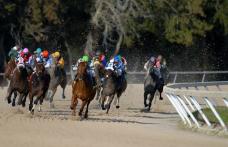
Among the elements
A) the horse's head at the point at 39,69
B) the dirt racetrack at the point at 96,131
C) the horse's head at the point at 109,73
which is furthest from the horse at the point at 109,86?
the horse's head at the point at 39,69

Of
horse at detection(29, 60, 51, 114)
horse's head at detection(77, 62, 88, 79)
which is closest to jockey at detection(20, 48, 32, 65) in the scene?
horse at detection(29, 60, 51, 114)

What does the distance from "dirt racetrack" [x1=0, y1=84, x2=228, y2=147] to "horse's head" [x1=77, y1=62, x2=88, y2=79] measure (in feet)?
3.40

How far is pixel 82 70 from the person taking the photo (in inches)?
698

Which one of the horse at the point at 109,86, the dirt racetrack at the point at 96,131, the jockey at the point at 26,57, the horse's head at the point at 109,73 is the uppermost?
the jockey at the point at 26,57

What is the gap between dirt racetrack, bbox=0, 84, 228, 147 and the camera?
13.3 m

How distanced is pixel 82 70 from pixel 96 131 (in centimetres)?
275

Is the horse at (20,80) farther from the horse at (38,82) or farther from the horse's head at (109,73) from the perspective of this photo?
the horse's head at (109,73)

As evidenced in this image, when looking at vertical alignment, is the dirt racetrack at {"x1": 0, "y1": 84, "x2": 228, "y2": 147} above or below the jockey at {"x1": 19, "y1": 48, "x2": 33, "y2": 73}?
below

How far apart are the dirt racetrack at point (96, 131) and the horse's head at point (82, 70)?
1.04 metres

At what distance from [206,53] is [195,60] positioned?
36.3 inches

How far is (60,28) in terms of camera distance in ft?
140

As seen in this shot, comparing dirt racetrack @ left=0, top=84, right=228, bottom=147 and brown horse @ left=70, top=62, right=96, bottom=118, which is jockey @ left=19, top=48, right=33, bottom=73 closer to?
dirt racetrack @ left=0, top=84, right=228, bottom=147

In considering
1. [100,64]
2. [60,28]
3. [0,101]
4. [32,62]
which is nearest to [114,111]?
[100,64]

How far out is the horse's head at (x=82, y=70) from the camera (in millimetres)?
17641
